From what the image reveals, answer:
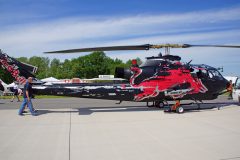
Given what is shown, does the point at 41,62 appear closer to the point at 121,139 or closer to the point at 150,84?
the point at 150,84

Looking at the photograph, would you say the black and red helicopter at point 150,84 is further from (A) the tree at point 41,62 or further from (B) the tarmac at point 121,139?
(A) the tree at point 41,62

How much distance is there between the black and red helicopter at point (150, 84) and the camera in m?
12.8

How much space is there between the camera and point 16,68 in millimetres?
12781

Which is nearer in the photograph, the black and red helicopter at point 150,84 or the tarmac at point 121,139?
the tarmac at point 121,139

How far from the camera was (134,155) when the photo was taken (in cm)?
604

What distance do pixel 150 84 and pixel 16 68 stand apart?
6.33 metres

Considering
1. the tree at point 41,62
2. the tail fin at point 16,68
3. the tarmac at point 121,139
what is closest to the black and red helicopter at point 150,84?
the tail fin at point 16,68

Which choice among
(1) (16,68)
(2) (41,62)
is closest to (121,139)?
(1) (16,68)

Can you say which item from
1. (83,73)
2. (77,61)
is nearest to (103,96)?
(83,73)

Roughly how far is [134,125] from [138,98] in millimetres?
3773

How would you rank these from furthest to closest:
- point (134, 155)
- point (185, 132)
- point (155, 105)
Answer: point (155, 105) → point (185, 132) → point (134, 155)

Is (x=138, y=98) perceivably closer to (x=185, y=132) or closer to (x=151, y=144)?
(x=185, y=132)

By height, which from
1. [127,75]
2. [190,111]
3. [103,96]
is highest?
[127,75]

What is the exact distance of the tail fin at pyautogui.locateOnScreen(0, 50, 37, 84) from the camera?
41.6 ft
